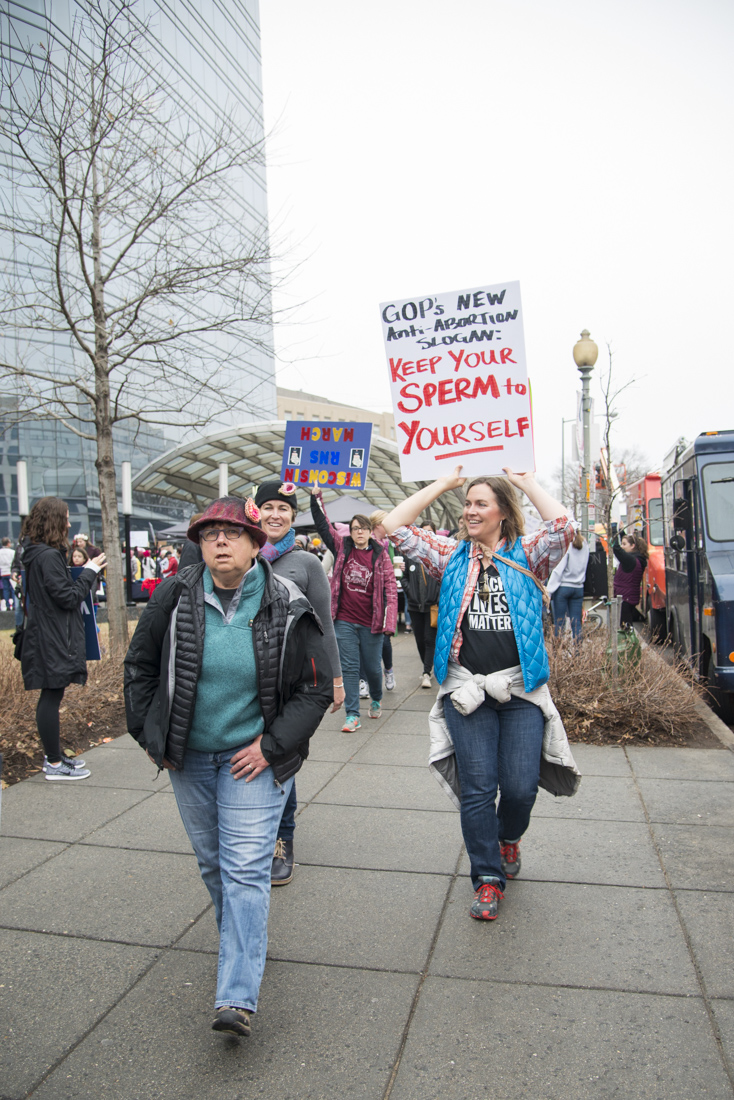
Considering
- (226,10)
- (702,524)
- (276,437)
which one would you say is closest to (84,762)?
(702,524)

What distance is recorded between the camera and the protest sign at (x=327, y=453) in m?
8.32

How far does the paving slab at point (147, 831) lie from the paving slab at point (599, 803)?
6.79 feet

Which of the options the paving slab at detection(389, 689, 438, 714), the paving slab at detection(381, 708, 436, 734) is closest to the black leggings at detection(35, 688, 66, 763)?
the paving slab at detection(381, 708, 436, 734)

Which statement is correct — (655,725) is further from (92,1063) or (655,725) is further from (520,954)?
(92,1063)

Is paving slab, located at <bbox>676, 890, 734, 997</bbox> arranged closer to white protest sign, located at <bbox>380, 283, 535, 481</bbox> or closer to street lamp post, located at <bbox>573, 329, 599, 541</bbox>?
white protest sign, located at <bbox>380, 283, 535, 481</bbox>

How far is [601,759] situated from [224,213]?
1538cm

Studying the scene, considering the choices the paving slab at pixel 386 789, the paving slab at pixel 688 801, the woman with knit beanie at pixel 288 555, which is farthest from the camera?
the paving slab at pixel 386 789

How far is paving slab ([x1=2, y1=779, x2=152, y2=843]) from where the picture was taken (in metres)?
4.82

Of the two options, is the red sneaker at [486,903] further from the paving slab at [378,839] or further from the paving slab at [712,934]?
the paving slab at [712,934]

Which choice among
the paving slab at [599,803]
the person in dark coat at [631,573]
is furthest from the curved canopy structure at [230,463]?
the paving slab at [599,803]

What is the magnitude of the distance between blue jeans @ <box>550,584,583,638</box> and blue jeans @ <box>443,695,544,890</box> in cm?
728

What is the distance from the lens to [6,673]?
7102 mm

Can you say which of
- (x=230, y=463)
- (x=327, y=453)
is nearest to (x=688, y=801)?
(x=327, y=453)

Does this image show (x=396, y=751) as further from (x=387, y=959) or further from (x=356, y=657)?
(x=387, y=959)
